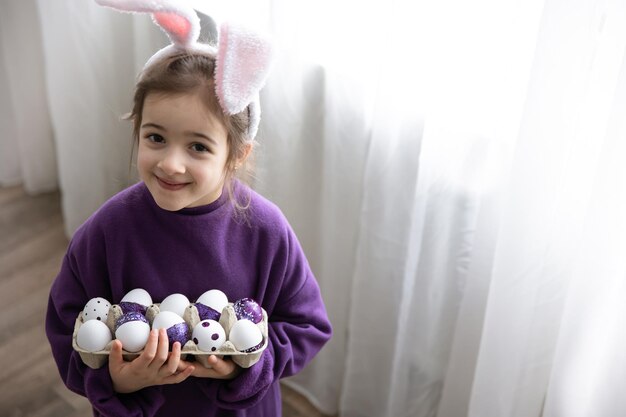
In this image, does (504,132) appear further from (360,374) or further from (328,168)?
(360,374)

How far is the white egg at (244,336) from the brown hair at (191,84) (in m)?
0.23

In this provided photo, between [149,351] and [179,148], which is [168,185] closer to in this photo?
[179,148]

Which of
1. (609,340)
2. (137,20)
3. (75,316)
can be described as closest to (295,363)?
(75,316)

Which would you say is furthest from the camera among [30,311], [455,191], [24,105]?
[24,105]

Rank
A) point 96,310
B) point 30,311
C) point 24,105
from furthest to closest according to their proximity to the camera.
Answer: point 24,105 → point 30,311 → point 96,310

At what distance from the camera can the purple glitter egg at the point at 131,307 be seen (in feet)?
3.38

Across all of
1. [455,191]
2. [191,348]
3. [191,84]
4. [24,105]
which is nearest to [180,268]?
[191,348]

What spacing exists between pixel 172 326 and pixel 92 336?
0.11 meters

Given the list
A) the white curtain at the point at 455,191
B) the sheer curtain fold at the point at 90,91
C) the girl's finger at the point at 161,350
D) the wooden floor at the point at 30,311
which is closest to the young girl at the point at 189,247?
the girl's finger at the point at 161,350

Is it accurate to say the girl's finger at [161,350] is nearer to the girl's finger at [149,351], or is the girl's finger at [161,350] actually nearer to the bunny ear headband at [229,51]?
the girl's finger at [149,351]

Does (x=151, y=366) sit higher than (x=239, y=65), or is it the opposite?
(x=239, y=65)

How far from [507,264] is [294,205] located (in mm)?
614

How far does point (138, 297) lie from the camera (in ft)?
3.44

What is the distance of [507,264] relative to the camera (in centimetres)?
131
